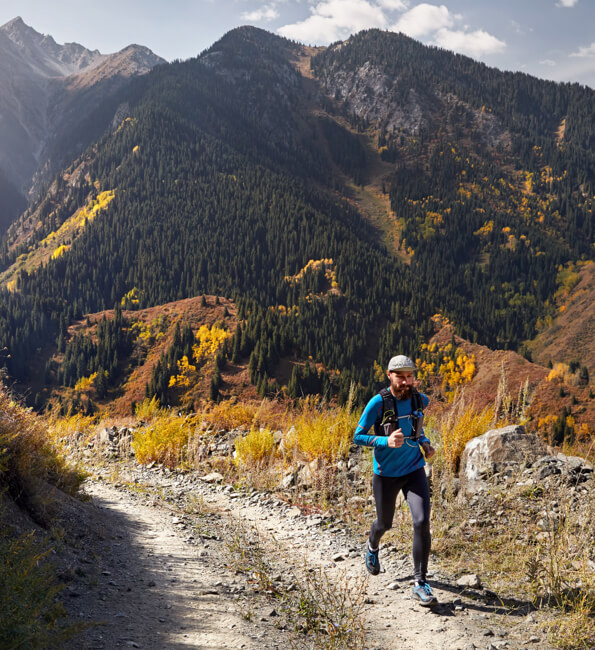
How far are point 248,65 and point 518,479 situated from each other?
633 ft

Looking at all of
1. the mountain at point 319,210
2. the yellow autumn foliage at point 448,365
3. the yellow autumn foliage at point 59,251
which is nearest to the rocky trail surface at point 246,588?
the mountain at point 319,210

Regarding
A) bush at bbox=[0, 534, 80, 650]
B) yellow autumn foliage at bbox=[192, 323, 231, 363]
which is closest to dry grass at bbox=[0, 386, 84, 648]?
bush at bbox=[0, 534, 80, 650]

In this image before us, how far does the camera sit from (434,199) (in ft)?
430

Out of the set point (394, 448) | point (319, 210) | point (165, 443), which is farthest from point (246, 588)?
point (319, 210)

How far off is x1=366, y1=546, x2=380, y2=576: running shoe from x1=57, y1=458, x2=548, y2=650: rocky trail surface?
0.29ft

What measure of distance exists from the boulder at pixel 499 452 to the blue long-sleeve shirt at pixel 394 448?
6.60 feet

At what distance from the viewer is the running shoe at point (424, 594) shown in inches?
142

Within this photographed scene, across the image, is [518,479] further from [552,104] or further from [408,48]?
[408,48]

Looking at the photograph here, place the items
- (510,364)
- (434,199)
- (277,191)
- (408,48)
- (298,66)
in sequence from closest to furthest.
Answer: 1. (510,364)
2. (277,191)
3. (434,199)
4. (408,48)
5. (298,66)

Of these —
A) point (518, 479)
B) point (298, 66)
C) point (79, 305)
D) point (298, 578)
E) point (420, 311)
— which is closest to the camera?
point (298, 578)

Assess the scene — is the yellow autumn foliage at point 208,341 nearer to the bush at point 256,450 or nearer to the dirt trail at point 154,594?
the bush at point 256,450

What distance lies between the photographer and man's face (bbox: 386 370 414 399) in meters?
3.93

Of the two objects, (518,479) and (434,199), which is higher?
(434,199)

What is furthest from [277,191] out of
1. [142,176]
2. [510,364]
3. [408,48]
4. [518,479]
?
[408,48]
